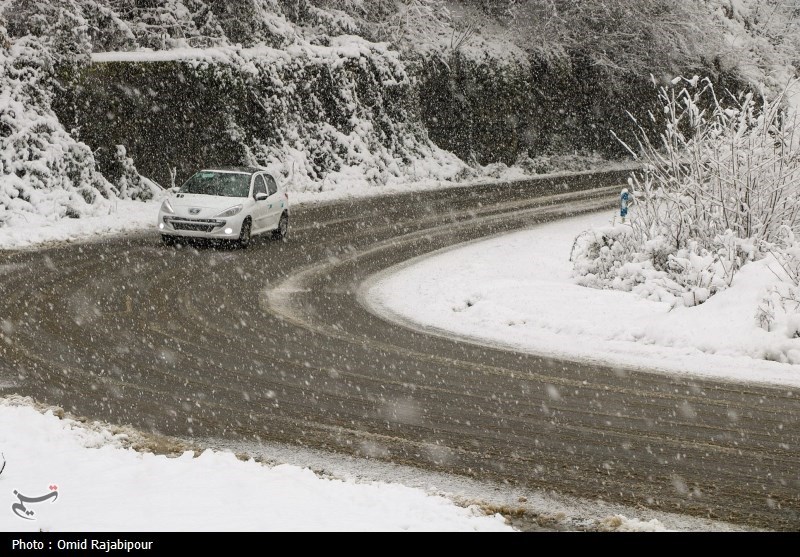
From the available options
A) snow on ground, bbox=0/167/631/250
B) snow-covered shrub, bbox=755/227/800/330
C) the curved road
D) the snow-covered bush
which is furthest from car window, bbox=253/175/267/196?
snow-covered shrub, bbox=755/227/800/330

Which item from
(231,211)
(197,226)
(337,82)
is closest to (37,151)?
(197,226)

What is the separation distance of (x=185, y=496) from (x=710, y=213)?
34.9 feet

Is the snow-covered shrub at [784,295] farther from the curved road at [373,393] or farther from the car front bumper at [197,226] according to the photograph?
the car front bumper at [197,226]

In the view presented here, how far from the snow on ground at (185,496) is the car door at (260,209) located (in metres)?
13.2

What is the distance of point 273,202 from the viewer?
2127 centimetres

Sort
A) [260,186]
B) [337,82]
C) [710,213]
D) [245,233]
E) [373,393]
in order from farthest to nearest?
[337,82]
[260,186]
[245,233]
[710,213]
[373,393]

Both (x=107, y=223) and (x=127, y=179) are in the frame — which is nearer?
(x=107, y=223)

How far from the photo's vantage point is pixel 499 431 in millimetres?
8250

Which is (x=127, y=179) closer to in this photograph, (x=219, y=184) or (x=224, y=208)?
(x=219, y=184)

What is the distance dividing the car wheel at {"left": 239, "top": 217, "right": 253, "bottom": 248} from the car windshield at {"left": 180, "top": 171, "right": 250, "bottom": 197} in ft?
2.03

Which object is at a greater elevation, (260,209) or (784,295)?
(784,295)

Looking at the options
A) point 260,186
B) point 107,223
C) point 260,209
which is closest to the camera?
point 260,209

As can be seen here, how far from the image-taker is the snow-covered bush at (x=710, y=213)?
14289mm

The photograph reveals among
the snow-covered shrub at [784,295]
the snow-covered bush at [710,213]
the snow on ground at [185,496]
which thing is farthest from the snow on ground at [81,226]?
→ the snow-covered shrub at [784,295]
